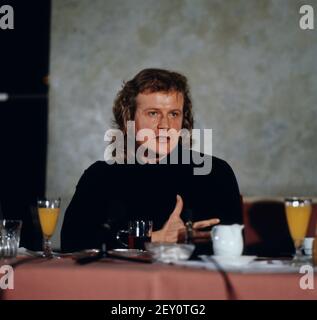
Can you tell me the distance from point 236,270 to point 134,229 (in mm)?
489

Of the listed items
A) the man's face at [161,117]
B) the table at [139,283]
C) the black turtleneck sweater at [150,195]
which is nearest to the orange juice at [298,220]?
the table at [139,283]

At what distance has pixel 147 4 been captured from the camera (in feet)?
9.41

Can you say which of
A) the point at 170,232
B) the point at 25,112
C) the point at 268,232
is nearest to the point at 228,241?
the point at 170,232

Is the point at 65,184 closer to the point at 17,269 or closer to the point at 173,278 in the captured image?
the point at 17,269

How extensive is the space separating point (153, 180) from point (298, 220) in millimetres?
1135

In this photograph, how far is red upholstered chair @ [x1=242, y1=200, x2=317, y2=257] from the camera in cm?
233

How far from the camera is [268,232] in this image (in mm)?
2391

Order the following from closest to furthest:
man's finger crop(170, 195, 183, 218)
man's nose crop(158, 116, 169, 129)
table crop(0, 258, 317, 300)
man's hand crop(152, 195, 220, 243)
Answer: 1. table crop(0, 258, 317, 300)
2. man's hand crop(152, 195, 220, 243)
3. man's finger crop(170, 195, 183, 218)
4. man's nose crop(158, 116, 169, 129)

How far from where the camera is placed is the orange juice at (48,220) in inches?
57.4

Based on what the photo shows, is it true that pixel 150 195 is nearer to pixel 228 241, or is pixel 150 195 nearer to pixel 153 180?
pixel 153 180

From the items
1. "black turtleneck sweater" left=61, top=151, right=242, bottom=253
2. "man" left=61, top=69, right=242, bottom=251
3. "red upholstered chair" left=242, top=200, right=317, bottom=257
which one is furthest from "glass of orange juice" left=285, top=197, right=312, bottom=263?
"red upholstered chair" left=242, top=200, right=317, bottom=257

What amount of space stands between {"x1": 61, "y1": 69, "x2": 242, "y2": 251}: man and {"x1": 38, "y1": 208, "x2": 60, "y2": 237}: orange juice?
1.71 ft

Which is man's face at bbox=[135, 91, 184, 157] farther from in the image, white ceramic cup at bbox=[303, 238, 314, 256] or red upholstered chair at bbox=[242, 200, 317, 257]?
white ceramic cup at bbox=[303, 238, 314, 256]

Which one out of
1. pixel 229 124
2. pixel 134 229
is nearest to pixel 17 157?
pixel 229 124
